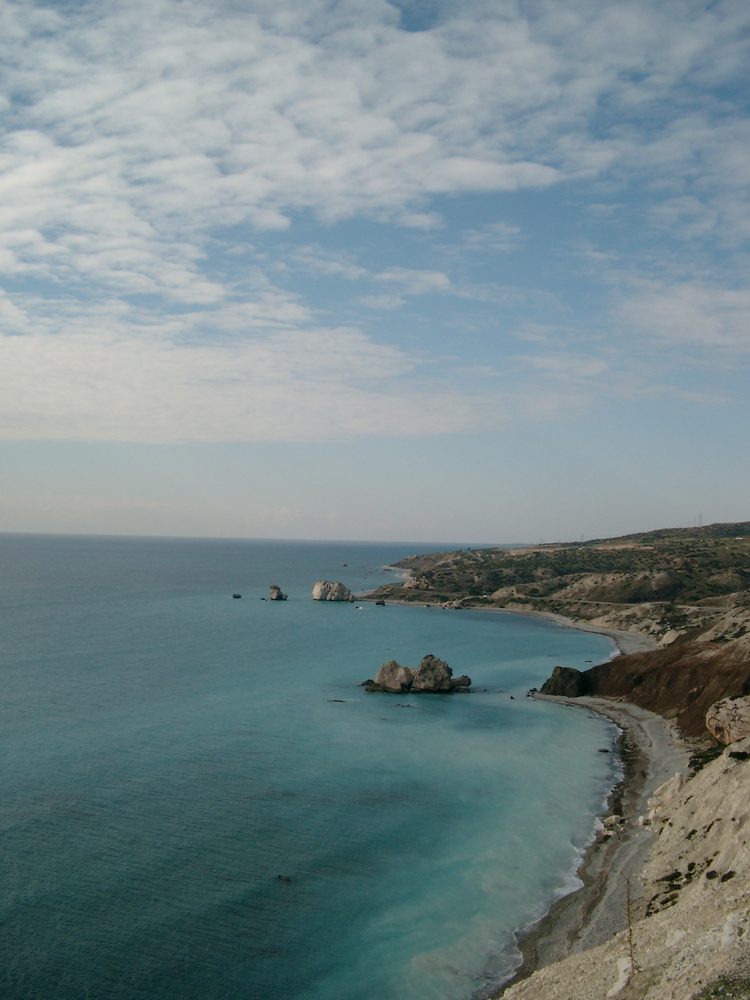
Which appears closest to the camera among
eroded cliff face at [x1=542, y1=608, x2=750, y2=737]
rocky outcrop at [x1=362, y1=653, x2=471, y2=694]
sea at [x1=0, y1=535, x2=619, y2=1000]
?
sea at [x1=0, y1=535, x2=619, y2=1000]

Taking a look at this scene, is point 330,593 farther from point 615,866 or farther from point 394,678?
point 615,866

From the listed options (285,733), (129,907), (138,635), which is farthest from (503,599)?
(129,907)

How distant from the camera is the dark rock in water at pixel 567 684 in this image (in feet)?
283

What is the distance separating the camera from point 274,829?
42750 millimetres

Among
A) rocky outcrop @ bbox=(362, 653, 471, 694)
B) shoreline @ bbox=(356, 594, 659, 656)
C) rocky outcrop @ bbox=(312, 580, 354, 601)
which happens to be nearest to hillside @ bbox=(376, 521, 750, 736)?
shoreline @ bbox=(356, 594, 659, 656)

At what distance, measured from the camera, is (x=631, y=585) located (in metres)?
171

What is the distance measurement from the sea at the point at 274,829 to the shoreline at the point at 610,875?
2.63 feet

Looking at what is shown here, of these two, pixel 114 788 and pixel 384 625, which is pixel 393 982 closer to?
pixel 114 788

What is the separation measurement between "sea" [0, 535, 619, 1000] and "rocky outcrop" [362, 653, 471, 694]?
196 centimetres

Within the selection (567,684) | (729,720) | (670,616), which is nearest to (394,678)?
(567,684)

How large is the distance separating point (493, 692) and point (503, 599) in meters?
105

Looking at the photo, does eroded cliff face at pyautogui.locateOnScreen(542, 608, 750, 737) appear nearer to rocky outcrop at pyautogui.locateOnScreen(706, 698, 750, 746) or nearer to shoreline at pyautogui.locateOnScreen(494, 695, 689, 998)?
rocky outcrop at pyautogui.locateOnScreen(706, 698, 750, 746)

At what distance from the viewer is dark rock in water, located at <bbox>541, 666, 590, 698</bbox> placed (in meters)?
86.4

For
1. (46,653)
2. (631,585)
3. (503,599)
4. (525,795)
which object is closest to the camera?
(525,795)
